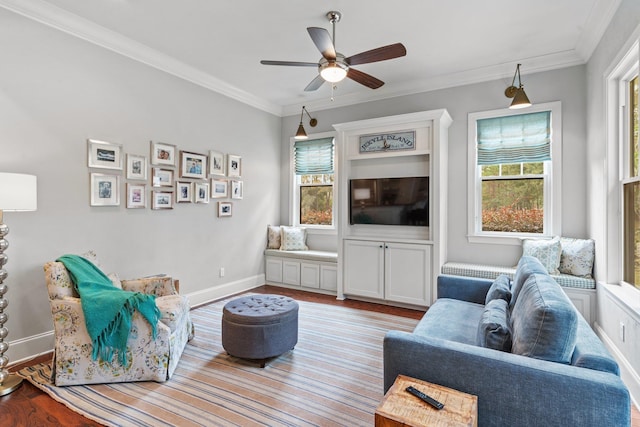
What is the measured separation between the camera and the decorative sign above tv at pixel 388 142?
433 cm

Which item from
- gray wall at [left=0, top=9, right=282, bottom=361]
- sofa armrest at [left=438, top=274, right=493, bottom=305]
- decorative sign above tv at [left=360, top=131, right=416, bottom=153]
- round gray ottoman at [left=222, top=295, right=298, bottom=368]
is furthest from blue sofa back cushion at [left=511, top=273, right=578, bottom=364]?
gray wall at [left=0, top=9, right=282, bottom=361]

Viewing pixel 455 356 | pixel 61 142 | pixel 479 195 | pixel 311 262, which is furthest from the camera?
pixel 311 262

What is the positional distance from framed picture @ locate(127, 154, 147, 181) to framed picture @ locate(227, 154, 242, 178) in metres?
1.24

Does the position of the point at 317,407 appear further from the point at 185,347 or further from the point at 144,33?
the point at 144,33

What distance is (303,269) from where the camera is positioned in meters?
5.18

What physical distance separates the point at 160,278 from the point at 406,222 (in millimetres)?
2931

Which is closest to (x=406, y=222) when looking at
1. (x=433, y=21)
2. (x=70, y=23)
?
(x=433, y=21)

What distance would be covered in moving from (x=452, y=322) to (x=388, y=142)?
2629 mm

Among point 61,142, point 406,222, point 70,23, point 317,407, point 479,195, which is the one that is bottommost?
point 317,407

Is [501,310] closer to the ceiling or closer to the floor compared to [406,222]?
closer to the floor

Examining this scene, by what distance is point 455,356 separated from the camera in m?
1.57

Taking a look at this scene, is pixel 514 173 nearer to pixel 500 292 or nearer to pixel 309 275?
pixel 500 292

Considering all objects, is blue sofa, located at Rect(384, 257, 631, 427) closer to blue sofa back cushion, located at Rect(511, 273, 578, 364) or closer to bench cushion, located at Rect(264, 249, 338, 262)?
blue sofa back cushion, located at Rect(511, 273, 578, 364)

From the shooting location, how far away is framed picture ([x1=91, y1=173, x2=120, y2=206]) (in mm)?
3232
